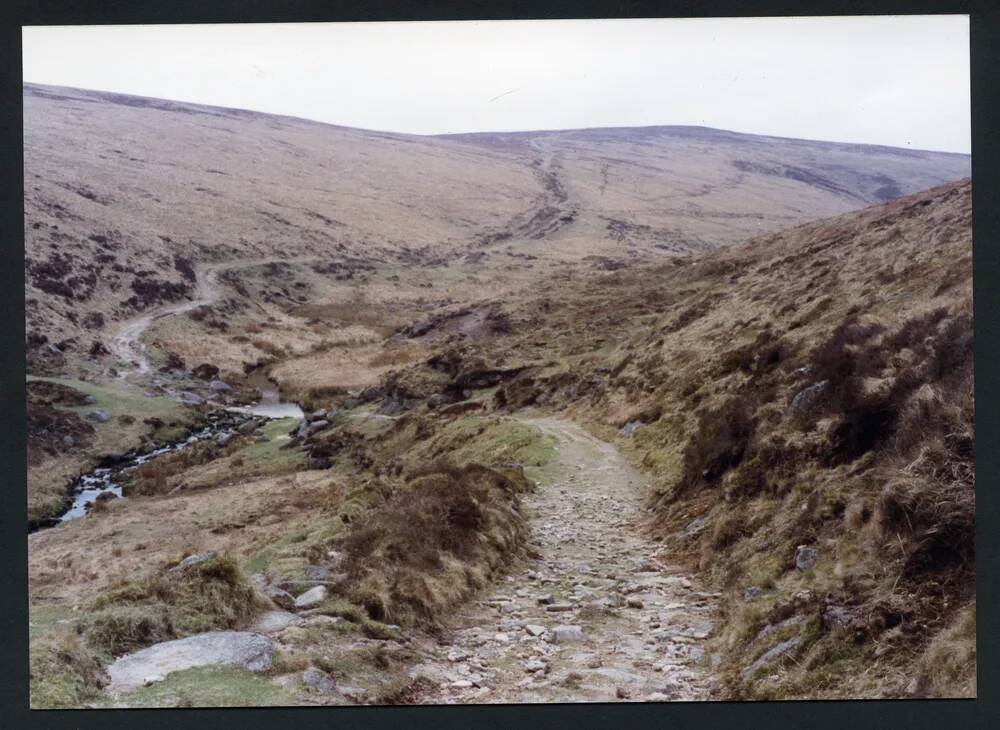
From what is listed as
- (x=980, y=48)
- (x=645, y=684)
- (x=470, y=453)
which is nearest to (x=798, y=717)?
(x=645, y=684)

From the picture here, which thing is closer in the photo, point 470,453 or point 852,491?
point 852,491

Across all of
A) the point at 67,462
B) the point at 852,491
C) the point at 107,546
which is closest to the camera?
the point at 852,491

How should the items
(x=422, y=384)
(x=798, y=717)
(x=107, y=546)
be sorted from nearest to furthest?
(x=798, y=717) → (x=107, y=546) → (x=422, y=384)

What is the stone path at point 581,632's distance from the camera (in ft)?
25.2

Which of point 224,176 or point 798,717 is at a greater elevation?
point 224,176

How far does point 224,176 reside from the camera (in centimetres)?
4900

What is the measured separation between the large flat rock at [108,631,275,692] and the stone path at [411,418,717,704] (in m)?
1.91

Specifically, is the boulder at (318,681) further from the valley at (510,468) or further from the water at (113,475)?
the water at (113,475)

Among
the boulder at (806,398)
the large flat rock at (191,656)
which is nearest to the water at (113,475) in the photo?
the large flat rock at (191,656)

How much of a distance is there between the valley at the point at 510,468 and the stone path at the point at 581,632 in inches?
1.7

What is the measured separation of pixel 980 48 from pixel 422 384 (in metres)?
19.1

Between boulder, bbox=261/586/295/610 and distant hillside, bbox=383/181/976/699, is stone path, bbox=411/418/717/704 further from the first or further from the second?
boulder, bbox=261/586/295/610

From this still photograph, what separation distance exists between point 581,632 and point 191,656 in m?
4.68

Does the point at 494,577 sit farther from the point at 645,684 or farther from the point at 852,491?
the point at 852,491
